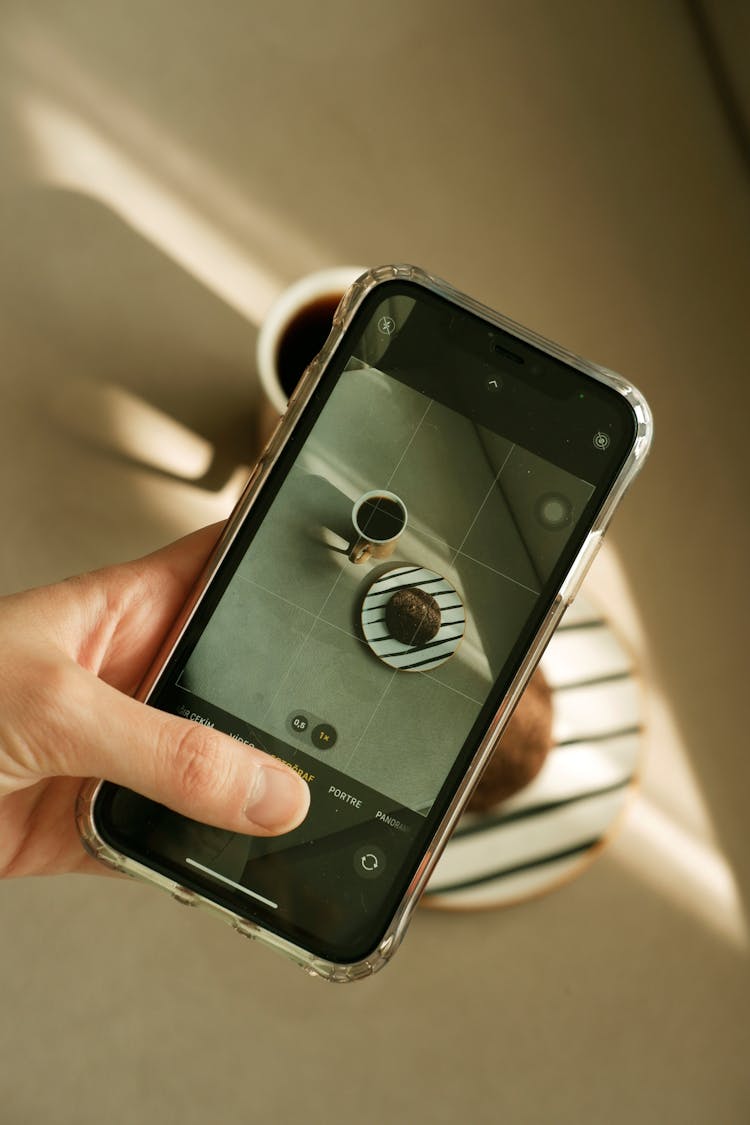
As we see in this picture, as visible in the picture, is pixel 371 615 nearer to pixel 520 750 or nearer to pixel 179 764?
pixel 179 764

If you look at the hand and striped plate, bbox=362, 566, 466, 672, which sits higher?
striped plate, bbox=362, 566, 466, 672

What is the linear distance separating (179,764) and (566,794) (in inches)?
11.6

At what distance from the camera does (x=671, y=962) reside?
606 mm

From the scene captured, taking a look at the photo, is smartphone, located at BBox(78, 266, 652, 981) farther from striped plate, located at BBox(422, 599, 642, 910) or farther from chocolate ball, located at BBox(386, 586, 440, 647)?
striped plate, located at BBox(422, 599, 642, 910)

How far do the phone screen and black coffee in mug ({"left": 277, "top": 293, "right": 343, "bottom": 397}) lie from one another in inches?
4.2

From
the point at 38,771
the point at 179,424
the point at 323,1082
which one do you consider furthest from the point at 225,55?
the point at 323,1082

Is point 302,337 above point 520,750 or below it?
above

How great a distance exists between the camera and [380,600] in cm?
38

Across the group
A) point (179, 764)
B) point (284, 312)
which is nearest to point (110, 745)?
point (179, 764)

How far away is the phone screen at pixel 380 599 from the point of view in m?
0.38

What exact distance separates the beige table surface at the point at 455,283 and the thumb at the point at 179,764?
0.83ft

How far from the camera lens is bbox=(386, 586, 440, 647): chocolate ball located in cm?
38

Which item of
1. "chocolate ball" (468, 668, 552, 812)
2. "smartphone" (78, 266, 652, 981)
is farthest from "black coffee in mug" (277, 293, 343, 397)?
"chocolate ball" (468, 668, 552, 812)

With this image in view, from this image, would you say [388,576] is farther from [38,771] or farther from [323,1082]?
[323,1082]
